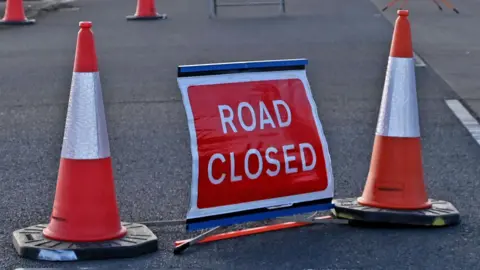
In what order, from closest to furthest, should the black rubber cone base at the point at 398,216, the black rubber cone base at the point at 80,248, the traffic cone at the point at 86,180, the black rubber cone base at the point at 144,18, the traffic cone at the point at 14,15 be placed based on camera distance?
the black rubber cone base at the point at 80,248 → the traffic cone at the point at 86,180 → the black rubber cone base at the point at 398,216 → the traffic cone at the point at 14,15 → the black rubber cone base at the point at 144,18

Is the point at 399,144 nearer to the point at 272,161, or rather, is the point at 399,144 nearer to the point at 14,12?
the point at 272,161

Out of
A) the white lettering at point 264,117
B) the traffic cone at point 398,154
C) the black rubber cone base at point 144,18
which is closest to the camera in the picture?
the white lettering at point 264,117

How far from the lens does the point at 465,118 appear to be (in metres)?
9.90

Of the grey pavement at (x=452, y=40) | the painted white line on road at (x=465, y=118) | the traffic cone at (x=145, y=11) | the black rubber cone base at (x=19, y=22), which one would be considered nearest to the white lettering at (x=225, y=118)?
the painted white line on road at (x=465, y=118)

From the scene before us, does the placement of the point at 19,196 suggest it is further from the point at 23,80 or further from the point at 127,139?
the point at 23,80

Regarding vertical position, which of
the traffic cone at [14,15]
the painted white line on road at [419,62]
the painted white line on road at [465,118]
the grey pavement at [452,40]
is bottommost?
the grey pavement at [452,40]

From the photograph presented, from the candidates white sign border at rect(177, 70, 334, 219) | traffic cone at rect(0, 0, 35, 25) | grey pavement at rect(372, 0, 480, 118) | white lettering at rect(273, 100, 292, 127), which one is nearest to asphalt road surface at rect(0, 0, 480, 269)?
white sign border at rect(177, 70, 334, 219)

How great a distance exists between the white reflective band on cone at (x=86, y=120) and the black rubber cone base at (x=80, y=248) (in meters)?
0.44

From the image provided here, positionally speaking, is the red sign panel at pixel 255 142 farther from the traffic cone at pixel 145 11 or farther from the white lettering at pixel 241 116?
the traffic cone at pixel 145 11

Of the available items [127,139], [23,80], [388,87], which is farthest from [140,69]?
[388,87]

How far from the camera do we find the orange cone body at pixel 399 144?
6.32 metres

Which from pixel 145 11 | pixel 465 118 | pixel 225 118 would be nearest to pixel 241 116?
pixel 225 118

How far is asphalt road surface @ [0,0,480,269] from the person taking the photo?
571cm

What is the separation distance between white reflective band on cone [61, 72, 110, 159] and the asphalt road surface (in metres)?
0.59
